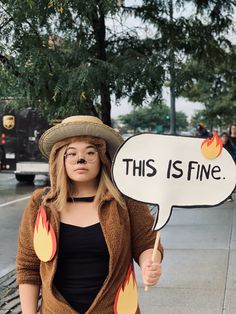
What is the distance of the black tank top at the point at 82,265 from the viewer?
7.46ft

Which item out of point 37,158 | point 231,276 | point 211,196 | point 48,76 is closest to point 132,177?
point 211,196

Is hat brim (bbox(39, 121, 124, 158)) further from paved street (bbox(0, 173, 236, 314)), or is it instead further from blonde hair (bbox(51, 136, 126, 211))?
paved street (bbox(0, 173, 236, 314))

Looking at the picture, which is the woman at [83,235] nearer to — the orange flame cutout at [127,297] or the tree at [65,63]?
the orange flame cutout at [127,297]

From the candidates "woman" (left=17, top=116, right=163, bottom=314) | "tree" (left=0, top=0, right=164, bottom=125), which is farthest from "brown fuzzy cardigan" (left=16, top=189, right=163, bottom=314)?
"tree" (left=0, top=0, right=164, bottom=125)

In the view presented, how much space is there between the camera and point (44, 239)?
229 centimetres

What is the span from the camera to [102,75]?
22.9 ft

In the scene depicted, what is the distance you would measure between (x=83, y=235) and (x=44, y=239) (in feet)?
0.51

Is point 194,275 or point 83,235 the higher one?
point 83,235

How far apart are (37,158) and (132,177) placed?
47.7ft

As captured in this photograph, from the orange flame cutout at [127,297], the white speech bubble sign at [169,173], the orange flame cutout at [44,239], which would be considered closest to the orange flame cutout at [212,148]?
the white speech bubble sign at [169,173]

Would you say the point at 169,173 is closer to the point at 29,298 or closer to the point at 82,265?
the point at 82,265

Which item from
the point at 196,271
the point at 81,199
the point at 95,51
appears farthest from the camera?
the point at 95,51

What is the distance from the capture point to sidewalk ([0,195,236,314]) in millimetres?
4680

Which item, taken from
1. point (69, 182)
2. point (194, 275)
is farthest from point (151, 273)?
point (194, 275)
